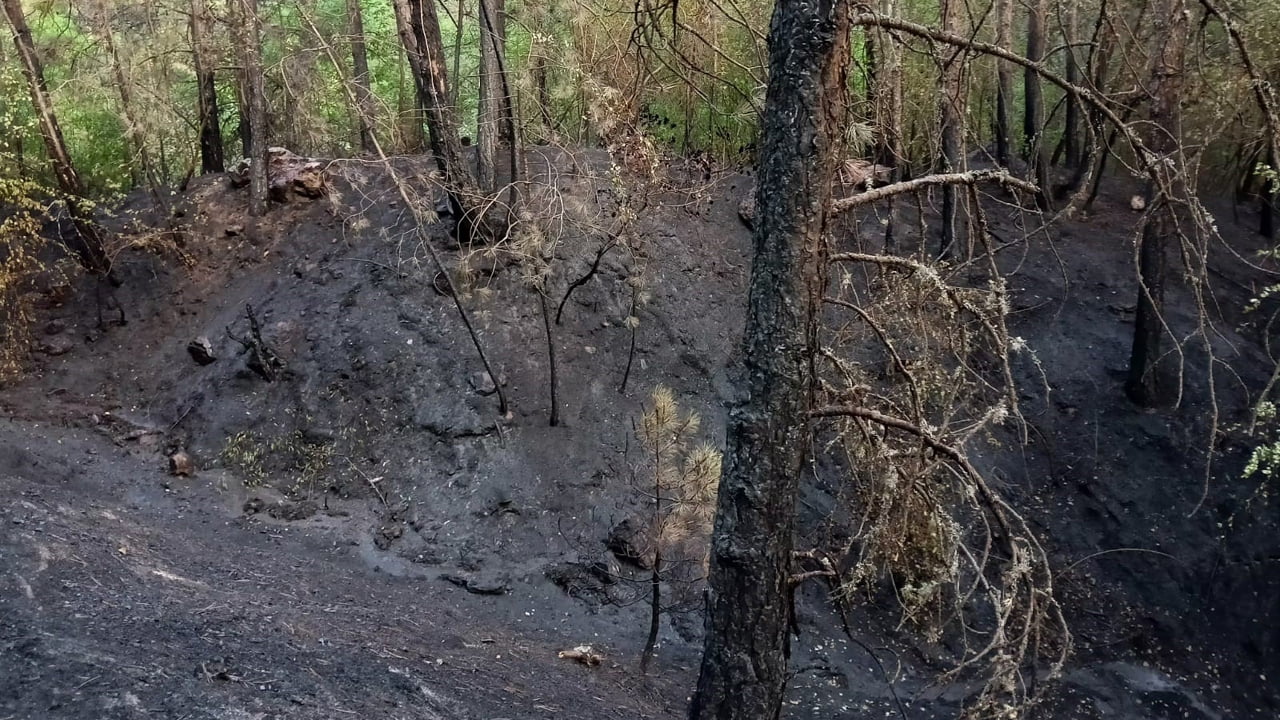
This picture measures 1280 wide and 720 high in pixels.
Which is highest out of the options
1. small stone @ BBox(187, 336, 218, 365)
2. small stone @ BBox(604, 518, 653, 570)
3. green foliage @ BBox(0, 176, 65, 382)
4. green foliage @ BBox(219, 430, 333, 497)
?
green foliage @ BBox(0, 176, 65, 382)

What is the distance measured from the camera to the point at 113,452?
8867mm

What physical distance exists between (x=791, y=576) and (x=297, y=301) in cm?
852

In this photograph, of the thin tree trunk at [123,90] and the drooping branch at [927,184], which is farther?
the thin tree trunk at [123,90]

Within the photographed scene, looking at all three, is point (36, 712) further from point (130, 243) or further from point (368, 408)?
point (130, 243)

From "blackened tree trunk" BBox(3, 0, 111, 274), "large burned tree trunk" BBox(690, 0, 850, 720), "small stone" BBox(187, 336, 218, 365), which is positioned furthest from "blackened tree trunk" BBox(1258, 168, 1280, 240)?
"blackened tree trunk" BBox(3, 0, 111, 274)

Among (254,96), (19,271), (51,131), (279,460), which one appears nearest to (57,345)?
(19,271)

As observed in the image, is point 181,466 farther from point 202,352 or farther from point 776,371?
point 776,371

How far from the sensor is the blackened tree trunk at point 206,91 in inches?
418

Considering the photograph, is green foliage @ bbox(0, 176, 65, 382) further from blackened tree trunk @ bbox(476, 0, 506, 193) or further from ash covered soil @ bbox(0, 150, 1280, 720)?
blackened tree trunk @ bbox(476, 0, 506, 193)

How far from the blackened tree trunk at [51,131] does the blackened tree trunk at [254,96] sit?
1.88 m

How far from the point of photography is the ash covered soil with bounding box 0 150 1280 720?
224 inches

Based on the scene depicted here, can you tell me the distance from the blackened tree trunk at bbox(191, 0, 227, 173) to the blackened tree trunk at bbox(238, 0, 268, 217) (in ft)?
1.52


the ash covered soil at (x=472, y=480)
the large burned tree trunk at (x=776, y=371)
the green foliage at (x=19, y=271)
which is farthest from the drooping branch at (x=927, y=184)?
the green foliage at (x=19, y=271)

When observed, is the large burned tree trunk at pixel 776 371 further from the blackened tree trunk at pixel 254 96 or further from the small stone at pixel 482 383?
the blackened tree trunk at pixel 254 96
